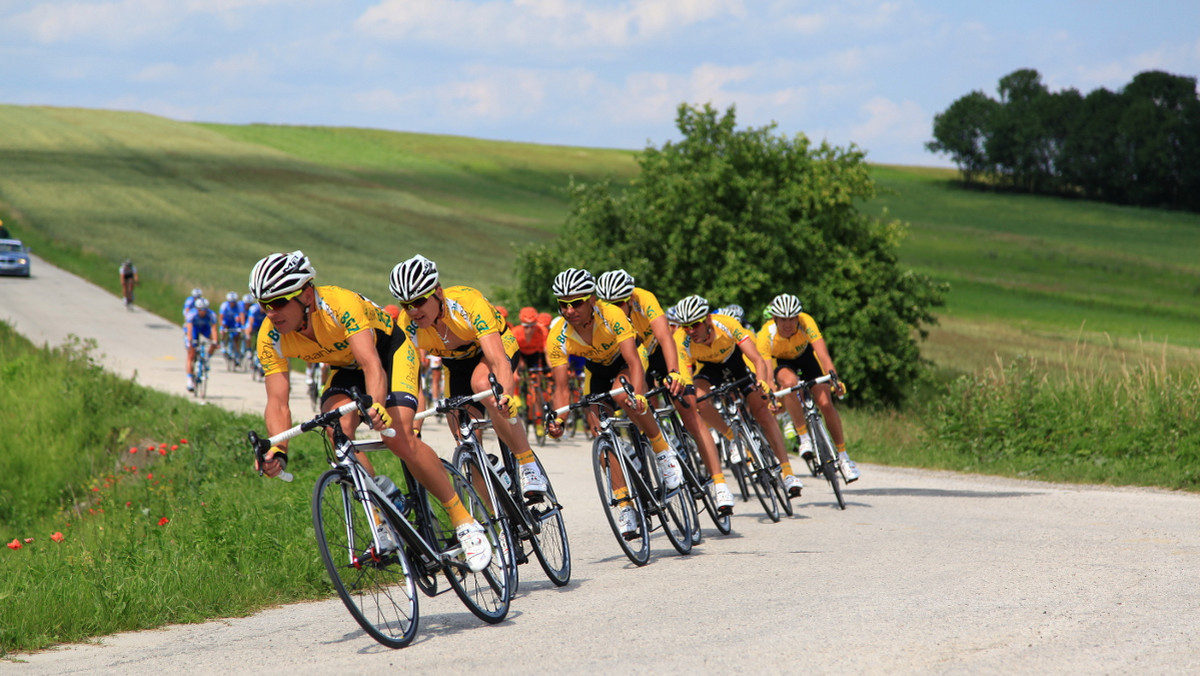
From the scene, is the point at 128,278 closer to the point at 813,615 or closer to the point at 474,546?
the point at 474,546

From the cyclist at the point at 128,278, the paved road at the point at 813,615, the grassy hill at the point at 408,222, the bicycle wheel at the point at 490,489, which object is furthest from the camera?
the grassy hill at the point at 408,222

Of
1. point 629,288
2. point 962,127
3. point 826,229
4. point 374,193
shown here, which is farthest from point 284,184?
point 629,288

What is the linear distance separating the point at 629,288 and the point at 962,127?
107 m

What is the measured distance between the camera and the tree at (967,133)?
352ft

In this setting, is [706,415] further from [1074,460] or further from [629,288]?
[1074,460]

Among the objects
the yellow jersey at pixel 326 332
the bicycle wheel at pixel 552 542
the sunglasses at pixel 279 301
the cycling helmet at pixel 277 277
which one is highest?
the cycling helmet at pixel 277 277

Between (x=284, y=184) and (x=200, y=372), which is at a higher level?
(x=284, y=184)

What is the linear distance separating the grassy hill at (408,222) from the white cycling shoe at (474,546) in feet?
87.1

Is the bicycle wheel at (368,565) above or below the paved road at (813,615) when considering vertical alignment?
above

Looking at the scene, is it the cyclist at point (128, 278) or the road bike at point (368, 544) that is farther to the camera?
the cyclist at point (128, 278)

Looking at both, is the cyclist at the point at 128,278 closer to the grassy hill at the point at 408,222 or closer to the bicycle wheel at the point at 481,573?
the grassy hill at the point at 408,222

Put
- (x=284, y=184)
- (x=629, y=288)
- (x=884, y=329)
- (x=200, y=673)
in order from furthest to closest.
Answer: (x=284, y=184) → (x=884, y=329) → (x=629, y=288) → (x=200, y=673)

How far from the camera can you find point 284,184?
255 feet

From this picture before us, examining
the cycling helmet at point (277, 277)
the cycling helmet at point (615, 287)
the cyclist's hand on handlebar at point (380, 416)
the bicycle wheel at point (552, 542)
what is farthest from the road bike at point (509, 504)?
the cycling helmet at point (615, 287)
